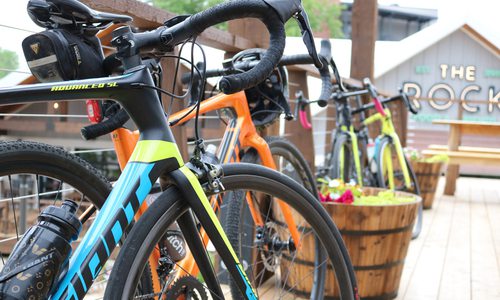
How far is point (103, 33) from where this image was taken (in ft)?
4.91

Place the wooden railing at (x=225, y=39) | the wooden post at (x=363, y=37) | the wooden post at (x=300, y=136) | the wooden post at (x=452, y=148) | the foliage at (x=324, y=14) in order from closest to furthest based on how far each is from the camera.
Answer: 1. the wooden railing at (x=225, y=39)
2. the wooden post at (x=300, y=136)
3. the wooden post at (x=363, y=37)
4. the wooden post at (x=452, y=148)
5. the foliage at (x=324, y=14)

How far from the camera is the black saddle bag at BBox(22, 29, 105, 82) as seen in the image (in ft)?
3.32

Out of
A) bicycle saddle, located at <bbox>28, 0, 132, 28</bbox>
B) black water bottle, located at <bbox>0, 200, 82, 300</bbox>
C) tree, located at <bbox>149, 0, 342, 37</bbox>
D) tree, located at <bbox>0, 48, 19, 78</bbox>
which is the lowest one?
black water bottle, located at <bbox>0, 200, 82, 300</bbox>

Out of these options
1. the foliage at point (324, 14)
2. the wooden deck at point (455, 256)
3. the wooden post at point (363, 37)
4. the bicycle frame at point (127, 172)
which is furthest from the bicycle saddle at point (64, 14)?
the foliage at point (324, 14)

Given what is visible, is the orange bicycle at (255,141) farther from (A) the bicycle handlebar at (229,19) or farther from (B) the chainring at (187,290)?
(A) the bicycle handlebar at (229,19)

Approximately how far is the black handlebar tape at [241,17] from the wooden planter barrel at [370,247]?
1.34 meters

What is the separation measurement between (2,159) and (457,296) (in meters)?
2.15

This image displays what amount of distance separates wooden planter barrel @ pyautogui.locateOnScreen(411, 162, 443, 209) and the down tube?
438cm

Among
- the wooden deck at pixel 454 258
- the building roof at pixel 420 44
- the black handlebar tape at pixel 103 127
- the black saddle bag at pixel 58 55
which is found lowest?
the wooden deck at pixel 454 258

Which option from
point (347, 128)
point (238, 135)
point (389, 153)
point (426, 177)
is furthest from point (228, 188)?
point (426, 177)

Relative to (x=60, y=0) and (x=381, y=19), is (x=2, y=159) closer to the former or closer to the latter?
(x=60, y=0)

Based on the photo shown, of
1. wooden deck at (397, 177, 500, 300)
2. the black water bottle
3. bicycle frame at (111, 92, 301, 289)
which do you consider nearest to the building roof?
wooden deck at (397, 177, 500, 300)

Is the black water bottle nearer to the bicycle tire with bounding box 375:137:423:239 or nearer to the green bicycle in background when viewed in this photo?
the green bicycle in background

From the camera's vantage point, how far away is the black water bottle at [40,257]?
90 centimetres
